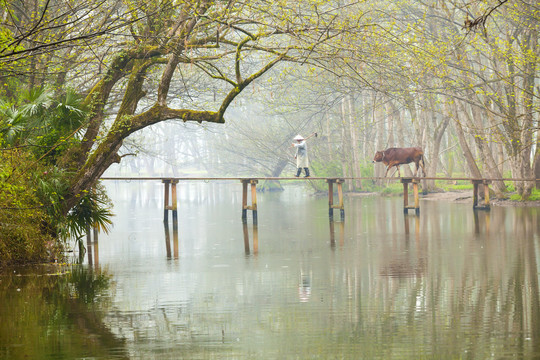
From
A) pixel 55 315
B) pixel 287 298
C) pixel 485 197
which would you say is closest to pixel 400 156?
pixel 485 197

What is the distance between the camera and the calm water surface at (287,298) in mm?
7527

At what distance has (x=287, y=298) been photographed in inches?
406

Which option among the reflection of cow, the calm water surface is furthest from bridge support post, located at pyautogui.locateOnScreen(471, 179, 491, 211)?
the calm water surface

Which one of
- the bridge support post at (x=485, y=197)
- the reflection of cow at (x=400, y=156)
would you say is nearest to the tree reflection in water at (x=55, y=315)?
the bridge support post at (x=485, y=197)

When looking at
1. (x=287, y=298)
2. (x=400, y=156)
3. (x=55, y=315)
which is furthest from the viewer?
(x=400, y=156)

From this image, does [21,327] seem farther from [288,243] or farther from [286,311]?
[288,243]

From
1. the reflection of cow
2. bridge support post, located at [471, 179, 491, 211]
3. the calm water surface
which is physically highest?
the reflection of cow

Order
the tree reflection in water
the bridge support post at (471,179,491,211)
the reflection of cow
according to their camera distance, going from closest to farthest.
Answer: the tree reflection in water, the bridge support post at (471,179,491,211), the reflection of cow

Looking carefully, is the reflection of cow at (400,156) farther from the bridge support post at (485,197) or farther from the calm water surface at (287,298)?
the calm water surface at (287,298)

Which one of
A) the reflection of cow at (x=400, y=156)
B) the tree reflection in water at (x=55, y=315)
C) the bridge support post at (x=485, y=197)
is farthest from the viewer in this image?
the reflection of cow at (x=400, y=156)

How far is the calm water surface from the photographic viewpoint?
7527mm

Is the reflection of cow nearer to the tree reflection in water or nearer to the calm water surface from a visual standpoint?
the calm water surface

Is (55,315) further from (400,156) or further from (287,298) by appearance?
(400,156)

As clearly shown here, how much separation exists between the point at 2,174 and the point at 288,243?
7.11 meters
